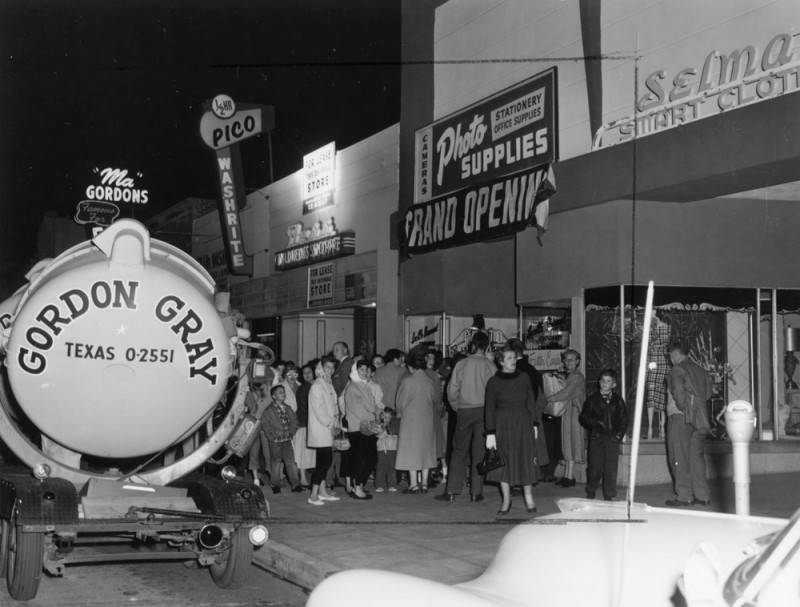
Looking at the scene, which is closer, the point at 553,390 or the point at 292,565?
the point at 292,565

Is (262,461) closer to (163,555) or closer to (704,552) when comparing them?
(163,555)

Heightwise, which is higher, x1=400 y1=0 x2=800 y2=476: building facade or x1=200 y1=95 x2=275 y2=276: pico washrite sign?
x1=200 y1=95 x2=275 y2=276: pico washrite sign

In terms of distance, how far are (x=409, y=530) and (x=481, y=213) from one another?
7.25 metres

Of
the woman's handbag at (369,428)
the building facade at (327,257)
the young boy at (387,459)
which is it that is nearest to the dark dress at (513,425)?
the woman's handbag at (369,428)

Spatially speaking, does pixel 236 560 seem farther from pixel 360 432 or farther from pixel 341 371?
pixel 341 371

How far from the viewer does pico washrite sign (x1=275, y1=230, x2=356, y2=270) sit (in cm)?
2339

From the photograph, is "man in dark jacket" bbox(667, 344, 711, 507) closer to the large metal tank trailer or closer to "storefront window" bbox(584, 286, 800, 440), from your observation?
"storefront window" bbox(584, 286, 800, 440)

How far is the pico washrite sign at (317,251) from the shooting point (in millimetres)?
23391

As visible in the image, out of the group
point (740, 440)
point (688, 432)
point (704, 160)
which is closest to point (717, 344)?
point (688, 432)

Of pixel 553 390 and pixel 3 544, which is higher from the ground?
pixel 553 390

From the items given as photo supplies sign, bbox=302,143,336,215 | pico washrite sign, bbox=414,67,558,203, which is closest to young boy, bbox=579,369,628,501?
pico washrite sign, bbox=414,67,558,203

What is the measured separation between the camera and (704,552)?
254 centimetres

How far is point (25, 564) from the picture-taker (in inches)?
262

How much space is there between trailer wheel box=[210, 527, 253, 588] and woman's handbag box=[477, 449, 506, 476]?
377 cm
